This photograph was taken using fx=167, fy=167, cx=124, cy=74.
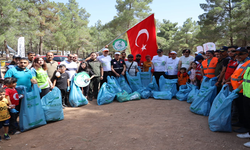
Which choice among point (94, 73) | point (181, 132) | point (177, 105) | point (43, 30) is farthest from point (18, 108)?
point (43, 30)

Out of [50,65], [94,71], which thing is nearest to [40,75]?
[50,65]

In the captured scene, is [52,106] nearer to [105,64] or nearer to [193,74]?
[105,64]

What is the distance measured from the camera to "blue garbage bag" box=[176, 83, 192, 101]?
551 centimetres

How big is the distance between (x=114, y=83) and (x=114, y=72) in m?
0.46

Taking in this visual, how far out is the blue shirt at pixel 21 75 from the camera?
3.38 m

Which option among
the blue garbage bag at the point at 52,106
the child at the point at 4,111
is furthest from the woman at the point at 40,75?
the child at the point at 4,111

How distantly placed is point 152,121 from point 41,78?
114 inches

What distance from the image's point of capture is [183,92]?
5.64m

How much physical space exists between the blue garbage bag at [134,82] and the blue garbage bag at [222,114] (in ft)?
10.6

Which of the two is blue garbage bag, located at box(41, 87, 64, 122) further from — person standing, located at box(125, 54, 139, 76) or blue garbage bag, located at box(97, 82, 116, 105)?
person standing, located at box(125, 54, 139, 76)

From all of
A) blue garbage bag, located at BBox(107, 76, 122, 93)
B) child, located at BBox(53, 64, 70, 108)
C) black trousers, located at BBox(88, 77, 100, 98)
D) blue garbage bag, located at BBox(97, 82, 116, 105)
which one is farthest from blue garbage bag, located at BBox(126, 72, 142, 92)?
child, located at BBox(53, 64, 70, 108)

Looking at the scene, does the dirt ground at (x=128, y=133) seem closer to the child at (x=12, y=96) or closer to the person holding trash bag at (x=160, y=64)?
the child at (x=12, y=96)

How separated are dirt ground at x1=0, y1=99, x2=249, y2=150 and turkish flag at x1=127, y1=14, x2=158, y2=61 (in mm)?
3399

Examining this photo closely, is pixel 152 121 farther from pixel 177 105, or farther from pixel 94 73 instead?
pixel 94 73
